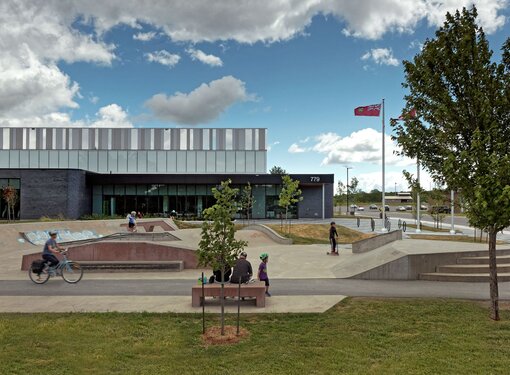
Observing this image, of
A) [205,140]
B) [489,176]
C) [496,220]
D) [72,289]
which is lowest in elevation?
[72,289]

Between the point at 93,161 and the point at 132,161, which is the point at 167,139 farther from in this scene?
the point at 93,161

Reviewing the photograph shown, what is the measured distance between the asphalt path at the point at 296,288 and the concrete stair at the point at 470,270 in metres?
0.36

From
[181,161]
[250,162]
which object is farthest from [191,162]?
[250,162]

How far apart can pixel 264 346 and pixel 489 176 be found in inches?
220

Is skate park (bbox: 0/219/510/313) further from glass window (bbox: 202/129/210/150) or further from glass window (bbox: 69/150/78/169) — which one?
glass window (bbox: 202/129/210/150)

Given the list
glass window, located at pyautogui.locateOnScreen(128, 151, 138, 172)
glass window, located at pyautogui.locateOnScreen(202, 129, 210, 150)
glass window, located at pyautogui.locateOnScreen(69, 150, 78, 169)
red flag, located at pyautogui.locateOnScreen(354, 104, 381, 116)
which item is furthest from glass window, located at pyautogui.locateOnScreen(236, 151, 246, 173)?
red flag, located at pyautogui.locateOnScreen(354, 104, 381, 116)

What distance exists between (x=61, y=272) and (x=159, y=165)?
48356 mm

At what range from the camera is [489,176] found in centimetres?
759

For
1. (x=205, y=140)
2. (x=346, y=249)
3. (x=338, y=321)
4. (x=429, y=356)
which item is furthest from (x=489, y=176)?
(x=205, y=140)

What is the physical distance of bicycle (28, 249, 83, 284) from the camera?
41.4 feet

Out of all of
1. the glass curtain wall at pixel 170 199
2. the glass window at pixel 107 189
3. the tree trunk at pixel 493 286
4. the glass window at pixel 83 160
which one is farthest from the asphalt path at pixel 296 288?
the glass window at pixel 83 160

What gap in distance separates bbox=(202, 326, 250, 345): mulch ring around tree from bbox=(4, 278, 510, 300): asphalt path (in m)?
3.53

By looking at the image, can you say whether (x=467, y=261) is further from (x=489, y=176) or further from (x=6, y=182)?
(x=6, y=182)

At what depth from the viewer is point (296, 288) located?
11.9 metres
